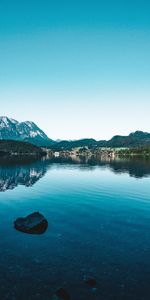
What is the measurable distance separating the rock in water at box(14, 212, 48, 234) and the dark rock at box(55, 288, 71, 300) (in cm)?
1926

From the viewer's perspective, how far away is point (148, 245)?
3869 cm

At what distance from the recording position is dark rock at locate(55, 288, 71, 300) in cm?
2499

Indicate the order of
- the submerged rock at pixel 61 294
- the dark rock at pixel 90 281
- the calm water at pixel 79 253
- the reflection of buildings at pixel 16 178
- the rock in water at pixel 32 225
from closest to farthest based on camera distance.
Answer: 1. the submerged rock at pixel 61 294
2. the calm water at pixel 79 253
3. the dark rock at pixel 90 281
4. the rock in water at pixel 32 225
5. the reflection of buildings at pixel 16 178

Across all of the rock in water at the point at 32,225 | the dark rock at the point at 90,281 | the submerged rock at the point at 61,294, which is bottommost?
the dark rock at the point at 90,281

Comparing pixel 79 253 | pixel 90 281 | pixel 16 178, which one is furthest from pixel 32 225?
pixel 16 178

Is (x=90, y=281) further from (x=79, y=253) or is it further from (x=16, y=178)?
(x=16, y=178)

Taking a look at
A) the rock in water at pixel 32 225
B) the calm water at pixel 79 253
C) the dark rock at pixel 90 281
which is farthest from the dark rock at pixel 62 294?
the rock in water at pixel 32 225

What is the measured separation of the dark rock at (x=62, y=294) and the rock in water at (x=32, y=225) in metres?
19.3

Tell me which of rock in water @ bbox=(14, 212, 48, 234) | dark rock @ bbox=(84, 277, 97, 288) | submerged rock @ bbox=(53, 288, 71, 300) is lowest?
dark rock @ bbox=(84, 277, 97, 288)

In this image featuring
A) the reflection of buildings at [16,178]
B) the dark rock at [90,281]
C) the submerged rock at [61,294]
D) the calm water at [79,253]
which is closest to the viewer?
the submerged rock at [61,294]

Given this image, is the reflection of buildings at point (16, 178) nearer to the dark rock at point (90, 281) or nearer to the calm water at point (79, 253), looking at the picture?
the calm water at point (79, 253)

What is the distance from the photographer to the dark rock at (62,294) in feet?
82.0

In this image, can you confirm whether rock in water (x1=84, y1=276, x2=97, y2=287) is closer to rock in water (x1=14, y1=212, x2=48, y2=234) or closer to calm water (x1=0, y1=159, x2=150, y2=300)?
calm water (x1=0, y1=159, x2=150, y2=300)

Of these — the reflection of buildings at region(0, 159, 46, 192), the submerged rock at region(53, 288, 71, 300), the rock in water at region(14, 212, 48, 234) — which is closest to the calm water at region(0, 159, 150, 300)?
the submerged rock at region(53, 288, 71, 300)
